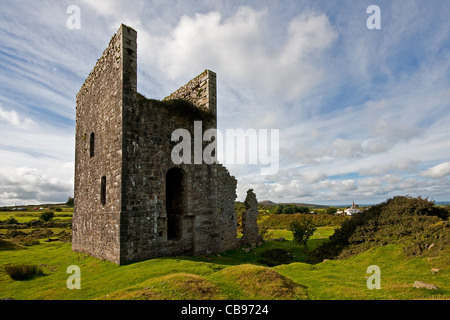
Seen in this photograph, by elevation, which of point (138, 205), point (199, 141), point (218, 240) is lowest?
point (218, 240)

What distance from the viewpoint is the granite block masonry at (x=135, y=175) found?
1139 cm

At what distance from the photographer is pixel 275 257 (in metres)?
15.6

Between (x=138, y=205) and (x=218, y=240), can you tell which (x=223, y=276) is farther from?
(x=218, y=240)

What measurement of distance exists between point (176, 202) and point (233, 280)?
7619 mm

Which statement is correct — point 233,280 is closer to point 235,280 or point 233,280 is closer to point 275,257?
point 235,280

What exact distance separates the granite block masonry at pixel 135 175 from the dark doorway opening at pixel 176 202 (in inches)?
2.1

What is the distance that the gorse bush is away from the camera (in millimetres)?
11031

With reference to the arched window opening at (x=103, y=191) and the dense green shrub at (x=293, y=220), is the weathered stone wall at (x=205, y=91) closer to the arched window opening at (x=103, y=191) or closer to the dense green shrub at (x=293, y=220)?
the arched window opening at (x=103, y=191)

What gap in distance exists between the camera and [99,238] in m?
12.6

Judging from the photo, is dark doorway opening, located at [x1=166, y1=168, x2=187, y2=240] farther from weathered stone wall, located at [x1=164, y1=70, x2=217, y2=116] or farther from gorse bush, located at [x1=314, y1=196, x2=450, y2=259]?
gorse bush, located at [x1=314, y1=196, x2=450, y2=259]

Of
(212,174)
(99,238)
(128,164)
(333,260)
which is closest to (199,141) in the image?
(212,174)

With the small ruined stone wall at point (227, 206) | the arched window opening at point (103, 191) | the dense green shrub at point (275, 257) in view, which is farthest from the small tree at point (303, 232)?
the arched window opening at point (103, 191)

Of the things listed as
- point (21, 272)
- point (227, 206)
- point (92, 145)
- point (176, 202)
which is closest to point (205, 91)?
point (176, 202)
